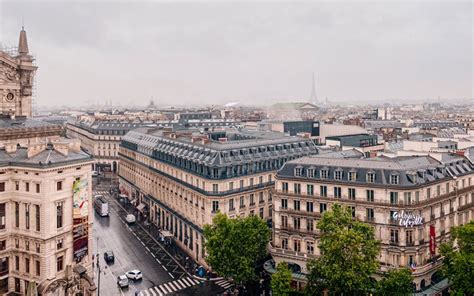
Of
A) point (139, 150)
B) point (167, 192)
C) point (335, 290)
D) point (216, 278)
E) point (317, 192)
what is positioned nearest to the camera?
point (335, 290)

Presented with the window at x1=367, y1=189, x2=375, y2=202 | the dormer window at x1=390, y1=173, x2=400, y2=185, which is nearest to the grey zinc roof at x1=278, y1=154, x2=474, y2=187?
the dormer window at x1=390, y1=173, x2=400, y2=185

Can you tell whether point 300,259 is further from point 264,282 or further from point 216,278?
point 216,278

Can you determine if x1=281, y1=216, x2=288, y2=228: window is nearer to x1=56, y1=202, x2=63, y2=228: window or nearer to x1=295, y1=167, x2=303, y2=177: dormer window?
x1=295, y1=167, x2=303, y2=177: dormer window

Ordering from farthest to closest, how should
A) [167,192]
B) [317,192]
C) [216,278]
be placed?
[167,192]
[216,278]
[317,192]

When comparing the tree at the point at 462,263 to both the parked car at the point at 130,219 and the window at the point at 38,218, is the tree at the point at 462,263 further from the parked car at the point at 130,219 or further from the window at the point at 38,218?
the parked car at the point at 130,219

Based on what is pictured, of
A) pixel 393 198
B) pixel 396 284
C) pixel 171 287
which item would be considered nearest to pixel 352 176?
Answer: pixel 393 198

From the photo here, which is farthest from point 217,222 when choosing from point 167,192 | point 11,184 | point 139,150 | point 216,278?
point 139,150
